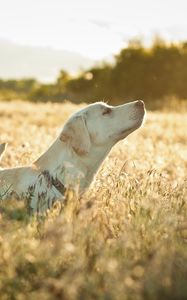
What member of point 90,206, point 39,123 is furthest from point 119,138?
point 39,123

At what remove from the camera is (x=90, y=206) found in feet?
17.4

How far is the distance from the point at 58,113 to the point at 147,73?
22.9 m

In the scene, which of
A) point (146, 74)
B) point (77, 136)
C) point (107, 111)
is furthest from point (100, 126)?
point (146, 74)

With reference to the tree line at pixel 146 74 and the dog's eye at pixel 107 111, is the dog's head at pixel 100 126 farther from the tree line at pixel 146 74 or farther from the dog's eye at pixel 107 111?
the tree line at pixel 146 74

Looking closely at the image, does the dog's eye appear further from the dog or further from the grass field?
the grass field

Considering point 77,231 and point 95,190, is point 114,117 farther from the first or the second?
point 77,231

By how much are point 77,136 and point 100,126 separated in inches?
12.7

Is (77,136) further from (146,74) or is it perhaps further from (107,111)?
(146,74)

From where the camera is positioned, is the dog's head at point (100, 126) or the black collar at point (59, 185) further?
the dog's head at point (100, 126)

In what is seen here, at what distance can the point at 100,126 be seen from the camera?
7.77m

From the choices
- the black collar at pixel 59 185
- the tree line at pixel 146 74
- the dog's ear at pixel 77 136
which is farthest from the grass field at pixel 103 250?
the tree line at pixel 146 74

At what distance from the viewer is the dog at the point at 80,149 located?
297 inches

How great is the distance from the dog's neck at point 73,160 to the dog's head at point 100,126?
0.08m

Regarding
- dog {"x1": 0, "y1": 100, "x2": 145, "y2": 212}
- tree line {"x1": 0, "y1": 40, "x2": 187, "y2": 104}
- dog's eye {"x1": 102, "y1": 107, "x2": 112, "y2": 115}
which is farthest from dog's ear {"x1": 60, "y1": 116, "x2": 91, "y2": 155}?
tree line {"x1": 0, "y1": 40, "x2": 187, "y2": 104}
